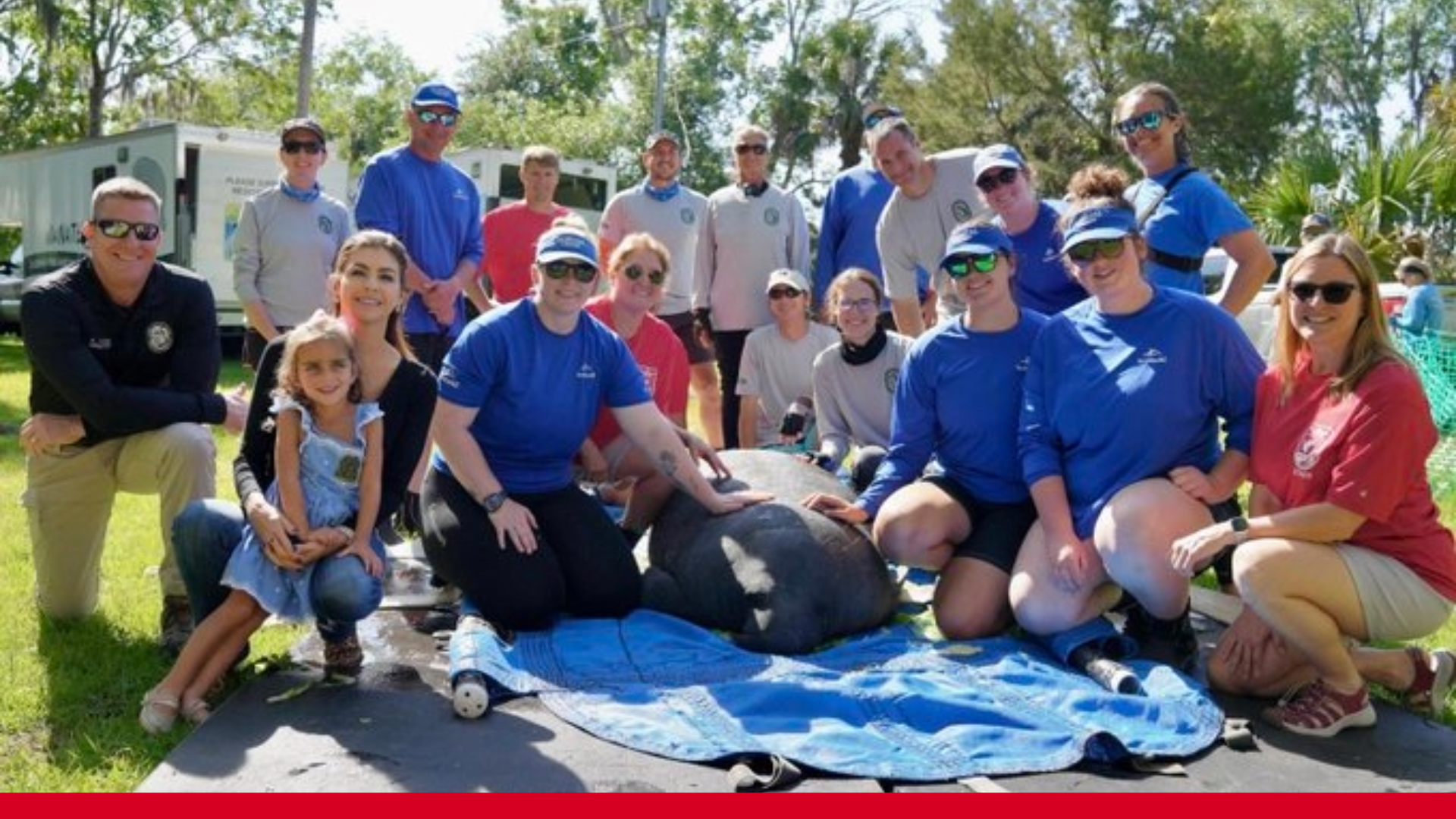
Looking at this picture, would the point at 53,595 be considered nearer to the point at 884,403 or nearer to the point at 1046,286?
the point at 884,403

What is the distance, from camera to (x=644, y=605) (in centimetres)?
542

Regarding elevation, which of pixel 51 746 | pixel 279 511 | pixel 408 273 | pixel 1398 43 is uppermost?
pixel 1398 43

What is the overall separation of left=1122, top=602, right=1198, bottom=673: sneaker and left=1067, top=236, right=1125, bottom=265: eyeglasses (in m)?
1.25

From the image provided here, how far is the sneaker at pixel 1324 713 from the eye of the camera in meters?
4.17

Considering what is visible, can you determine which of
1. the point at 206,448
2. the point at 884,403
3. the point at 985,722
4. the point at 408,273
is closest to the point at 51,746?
the point at 206,448

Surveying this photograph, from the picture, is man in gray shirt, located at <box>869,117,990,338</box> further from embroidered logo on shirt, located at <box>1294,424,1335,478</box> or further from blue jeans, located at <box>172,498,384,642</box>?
blue jeans, located at <box>172,498,384,642</box>

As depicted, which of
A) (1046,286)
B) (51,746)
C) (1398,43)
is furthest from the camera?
(1398,43)

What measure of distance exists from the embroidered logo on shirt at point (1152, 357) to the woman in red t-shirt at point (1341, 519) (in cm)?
47

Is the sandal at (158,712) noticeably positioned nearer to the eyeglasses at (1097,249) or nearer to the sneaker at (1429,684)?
the eyeglasses at (1097,249)

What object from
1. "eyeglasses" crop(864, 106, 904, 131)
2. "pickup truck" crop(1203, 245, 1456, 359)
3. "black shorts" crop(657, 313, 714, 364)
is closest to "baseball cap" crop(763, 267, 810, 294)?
"eyeglasses" crop(864, 106, 904, 131)

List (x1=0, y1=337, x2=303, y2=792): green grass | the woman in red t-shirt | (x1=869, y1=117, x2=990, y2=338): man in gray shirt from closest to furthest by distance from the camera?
1. (x1=0, y1=337, x2=303, y2=792): green grass
2. the woman in red t-shirt
3. (x1=869, y1=117, x2=990, y2=338): man in gray shirt

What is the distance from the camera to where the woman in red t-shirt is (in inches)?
162

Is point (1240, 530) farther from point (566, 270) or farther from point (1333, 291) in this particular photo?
point (566, 270)

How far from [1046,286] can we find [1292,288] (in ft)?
5.57
